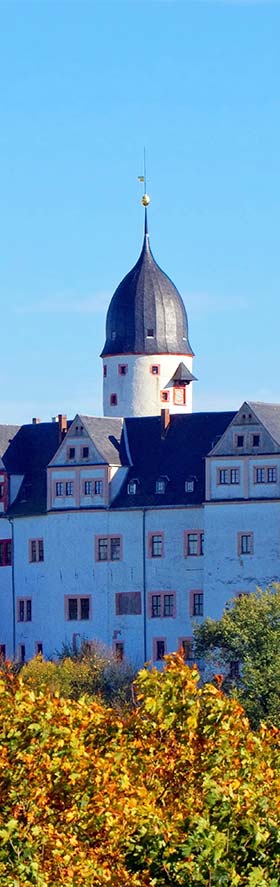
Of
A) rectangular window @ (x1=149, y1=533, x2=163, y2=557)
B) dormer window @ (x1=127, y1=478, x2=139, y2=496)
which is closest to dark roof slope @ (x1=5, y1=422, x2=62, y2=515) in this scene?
dormer window @ (x1=127, y1=478, x2=139, y2=496)

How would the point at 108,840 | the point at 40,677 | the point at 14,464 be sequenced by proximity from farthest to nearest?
the point at 14,464, the point at 40,677, the point at 108,840

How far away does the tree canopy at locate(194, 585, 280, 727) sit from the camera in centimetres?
9431

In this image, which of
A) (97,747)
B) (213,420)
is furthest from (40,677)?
(97,747)

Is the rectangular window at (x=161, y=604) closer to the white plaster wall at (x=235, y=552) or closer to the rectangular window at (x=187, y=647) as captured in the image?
the rectangular window at (x=187, y=647)

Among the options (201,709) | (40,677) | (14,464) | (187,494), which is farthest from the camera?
(14,464)

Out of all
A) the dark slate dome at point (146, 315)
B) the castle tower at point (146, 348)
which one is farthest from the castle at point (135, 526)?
the dark slate dome at point (146, 315)

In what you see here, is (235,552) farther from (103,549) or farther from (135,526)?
(103,549)

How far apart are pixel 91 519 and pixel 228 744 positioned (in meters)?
71.9

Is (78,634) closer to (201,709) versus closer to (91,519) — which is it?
(91,519)

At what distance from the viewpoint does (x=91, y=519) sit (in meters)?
114

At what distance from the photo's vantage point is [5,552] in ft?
384

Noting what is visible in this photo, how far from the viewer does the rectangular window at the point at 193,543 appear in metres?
111

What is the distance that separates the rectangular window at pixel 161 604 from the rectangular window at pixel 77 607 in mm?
2973

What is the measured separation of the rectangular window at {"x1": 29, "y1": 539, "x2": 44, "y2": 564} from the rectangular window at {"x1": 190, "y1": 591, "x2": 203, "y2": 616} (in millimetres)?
7203
